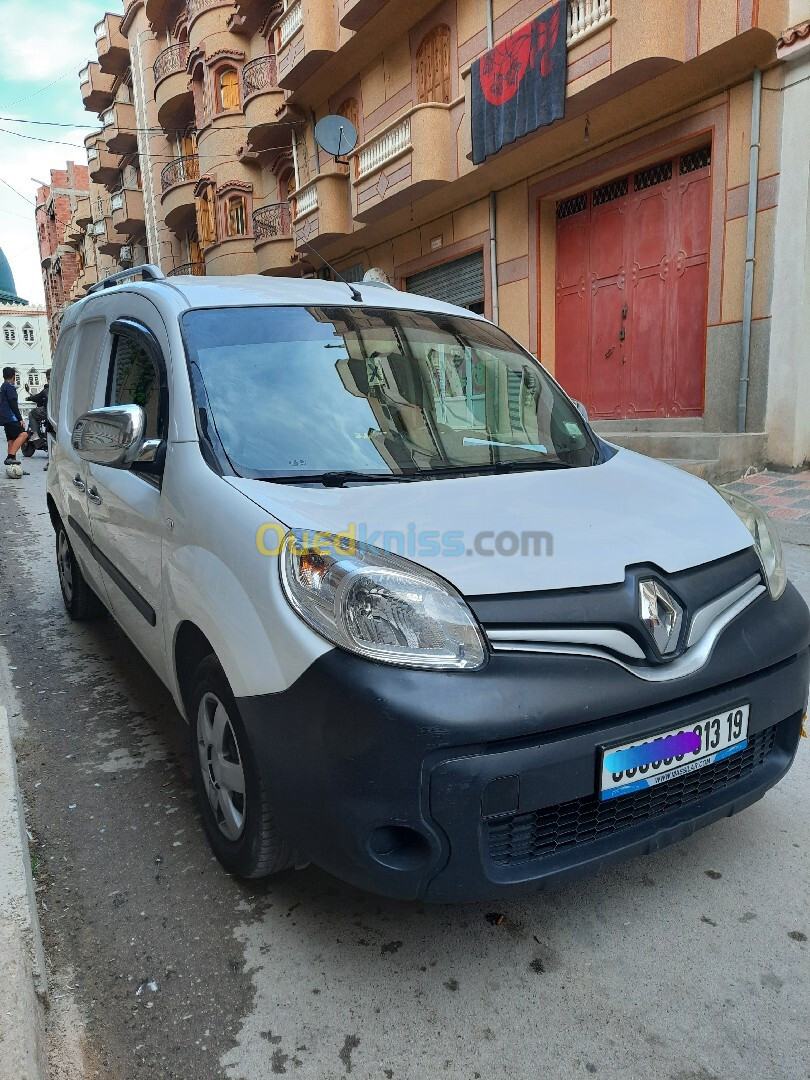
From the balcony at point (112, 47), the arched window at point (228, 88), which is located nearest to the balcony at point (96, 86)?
the balcony at point (112, 47)

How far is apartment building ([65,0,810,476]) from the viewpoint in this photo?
25.9 ft

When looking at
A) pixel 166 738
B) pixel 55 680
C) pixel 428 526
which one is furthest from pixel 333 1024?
pixel 55 680

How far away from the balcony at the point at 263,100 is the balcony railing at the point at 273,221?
5.37 ft

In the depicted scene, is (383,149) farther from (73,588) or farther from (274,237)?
(73,588)

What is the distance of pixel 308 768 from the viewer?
166 centimetres

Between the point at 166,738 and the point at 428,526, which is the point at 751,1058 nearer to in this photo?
the point at 428,526

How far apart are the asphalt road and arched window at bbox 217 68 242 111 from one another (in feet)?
73.6

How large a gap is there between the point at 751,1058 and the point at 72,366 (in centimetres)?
404

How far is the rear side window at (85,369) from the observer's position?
11.5ft

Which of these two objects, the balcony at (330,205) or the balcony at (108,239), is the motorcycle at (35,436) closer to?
the balcony at (330,205)

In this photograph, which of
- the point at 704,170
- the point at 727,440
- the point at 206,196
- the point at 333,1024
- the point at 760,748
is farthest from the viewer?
the point at 206,196

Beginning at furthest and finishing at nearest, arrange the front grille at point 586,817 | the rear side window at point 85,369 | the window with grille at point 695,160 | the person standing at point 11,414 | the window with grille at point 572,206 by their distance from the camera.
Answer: the person standing at point 11,414 → the window with grille at point 572,206 → the window with grille at point 695,160 → the rear side window at point 85,369 → the front grille at point 586,817

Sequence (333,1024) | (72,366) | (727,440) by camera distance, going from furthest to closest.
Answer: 1. (727,440)
2. (72,366)
3. (333,1024)

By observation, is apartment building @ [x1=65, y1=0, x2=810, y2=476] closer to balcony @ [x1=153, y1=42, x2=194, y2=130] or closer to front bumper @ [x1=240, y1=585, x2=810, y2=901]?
balcony @ [x1=153, y1=42, x2=194, y2=130]
